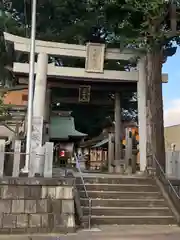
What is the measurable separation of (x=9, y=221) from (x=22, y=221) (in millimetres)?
325

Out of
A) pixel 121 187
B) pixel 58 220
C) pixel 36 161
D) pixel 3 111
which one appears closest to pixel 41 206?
pixel 58 220

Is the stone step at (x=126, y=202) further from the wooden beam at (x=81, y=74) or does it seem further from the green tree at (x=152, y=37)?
the wooden beam at (x=81, y=74)

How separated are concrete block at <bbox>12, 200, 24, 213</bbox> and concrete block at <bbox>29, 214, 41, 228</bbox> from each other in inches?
11.8

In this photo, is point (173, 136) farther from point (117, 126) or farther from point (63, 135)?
point (117, 126)

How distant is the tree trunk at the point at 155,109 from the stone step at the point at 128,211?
8.09ft

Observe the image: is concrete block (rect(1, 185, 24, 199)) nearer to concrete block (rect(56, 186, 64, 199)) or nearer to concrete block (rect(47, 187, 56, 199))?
concrete block (rect(47, 187, 56, 199))

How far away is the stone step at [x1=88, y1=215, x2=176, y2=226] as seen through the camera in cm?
1026

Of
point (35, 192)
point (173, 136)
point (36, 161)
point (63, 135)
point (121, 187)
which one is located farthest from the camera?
point (173, 136)

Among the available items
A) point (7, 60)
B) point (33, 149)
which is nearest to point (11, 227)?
point (33, 149)

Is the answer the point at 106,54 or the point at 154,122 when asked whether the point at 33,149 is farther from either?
the point at 106,54

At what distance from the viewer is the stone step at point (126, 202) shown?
35.8 feet

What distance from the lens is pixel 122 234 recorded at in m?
8.91

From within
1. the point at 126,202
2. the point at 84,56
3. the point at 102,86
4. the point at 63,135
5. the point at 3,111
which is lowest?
the point at 126,202

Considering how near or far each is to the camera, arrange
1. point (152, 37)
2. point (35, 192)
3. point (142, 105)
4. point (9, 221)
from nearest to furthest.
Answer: point (9, 221)
point (35, 192)
point (152, 37)
point (142, 105)
